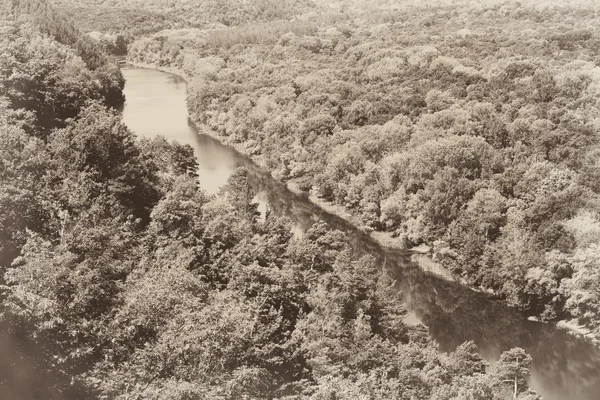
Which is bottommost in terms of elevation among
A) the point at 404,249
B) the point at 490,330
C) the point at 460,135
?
the point at 490,330

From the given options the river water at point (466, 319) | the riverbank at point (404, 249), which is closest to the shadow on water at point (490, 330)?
the river water at point (466, 319)

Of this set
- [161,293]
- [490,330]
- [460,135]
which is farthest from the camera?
[460,135]

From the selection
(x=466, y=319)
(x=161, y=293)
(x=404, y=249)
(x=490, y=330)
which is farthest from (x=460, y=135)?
(x=161, y=293)

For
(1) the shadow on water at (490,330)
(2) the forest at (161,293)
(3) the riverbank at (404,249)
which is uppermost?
(2) the forest at (161,293)

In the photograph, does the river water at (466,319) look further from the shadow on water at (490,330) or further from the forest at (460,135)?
the forest at (460,135)

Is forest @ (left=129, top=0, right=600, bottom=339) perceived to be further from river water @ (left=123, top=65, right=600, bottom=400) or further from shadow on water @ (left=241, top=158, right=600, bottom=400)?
river water @ (left=123, top=65, right=600, bottom=400)

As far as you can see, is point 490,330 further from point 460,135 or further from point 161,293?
point 161,293

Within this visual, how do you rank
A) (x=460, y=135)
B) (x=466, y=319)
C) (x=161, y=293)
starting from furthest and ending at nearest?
(x=460, y=135), (x=466, y=319), (x=161, y=293)

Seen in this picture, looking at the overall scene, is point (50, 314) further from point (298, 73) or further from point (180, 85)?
point (180, 85)
